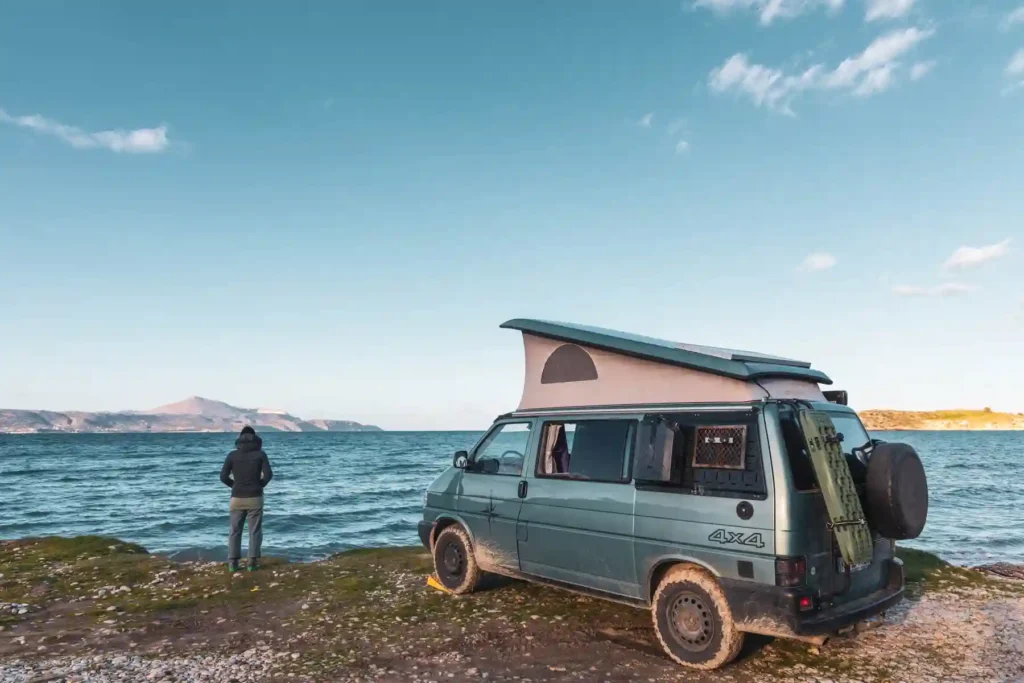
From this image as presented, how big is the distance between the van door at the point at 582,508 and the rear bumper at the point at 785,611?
1.05m

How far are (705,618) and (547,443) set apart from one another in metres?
2.44

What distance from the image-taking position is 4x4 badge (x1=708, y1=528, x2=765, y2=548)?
203 inches

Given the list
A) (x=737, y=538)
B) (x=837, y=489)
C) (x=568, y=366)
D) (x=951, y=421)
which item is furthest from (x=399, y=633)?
(x=951, y=421)

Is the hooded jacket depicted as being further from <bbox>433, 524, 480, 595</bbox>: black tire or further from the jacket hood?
<bbox>433, 524, 480, 595</bbox>: black tire

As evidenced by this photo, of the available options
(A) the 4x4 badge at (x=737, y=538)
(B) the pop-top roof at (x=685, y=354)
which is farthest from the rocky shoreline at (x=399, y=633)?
(B) the pop-top roof at (x=685, y=354)

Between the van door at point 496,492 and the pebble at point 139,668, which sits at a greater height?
the van door at point 496,492

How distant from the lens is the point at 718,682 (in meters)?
5.41

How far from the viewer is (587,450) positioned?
6.87 metres

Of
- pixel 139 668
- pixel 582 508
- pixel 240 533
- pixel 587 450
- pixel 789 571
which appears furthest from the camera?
pixel 240 533

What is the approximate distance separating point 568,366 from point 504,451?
1.43 metres

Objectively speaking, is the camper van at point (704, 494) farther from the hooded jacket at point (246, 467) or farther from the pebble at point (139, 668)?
the hooded jacket at point (246, 467)

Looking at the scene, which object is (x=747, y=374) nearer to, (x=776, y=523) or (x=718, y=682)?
(x=776, y=523)

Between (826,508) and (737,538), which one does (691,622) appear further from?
(826,508)

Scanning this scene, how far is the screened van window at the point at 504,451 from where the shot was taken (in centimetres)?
760
